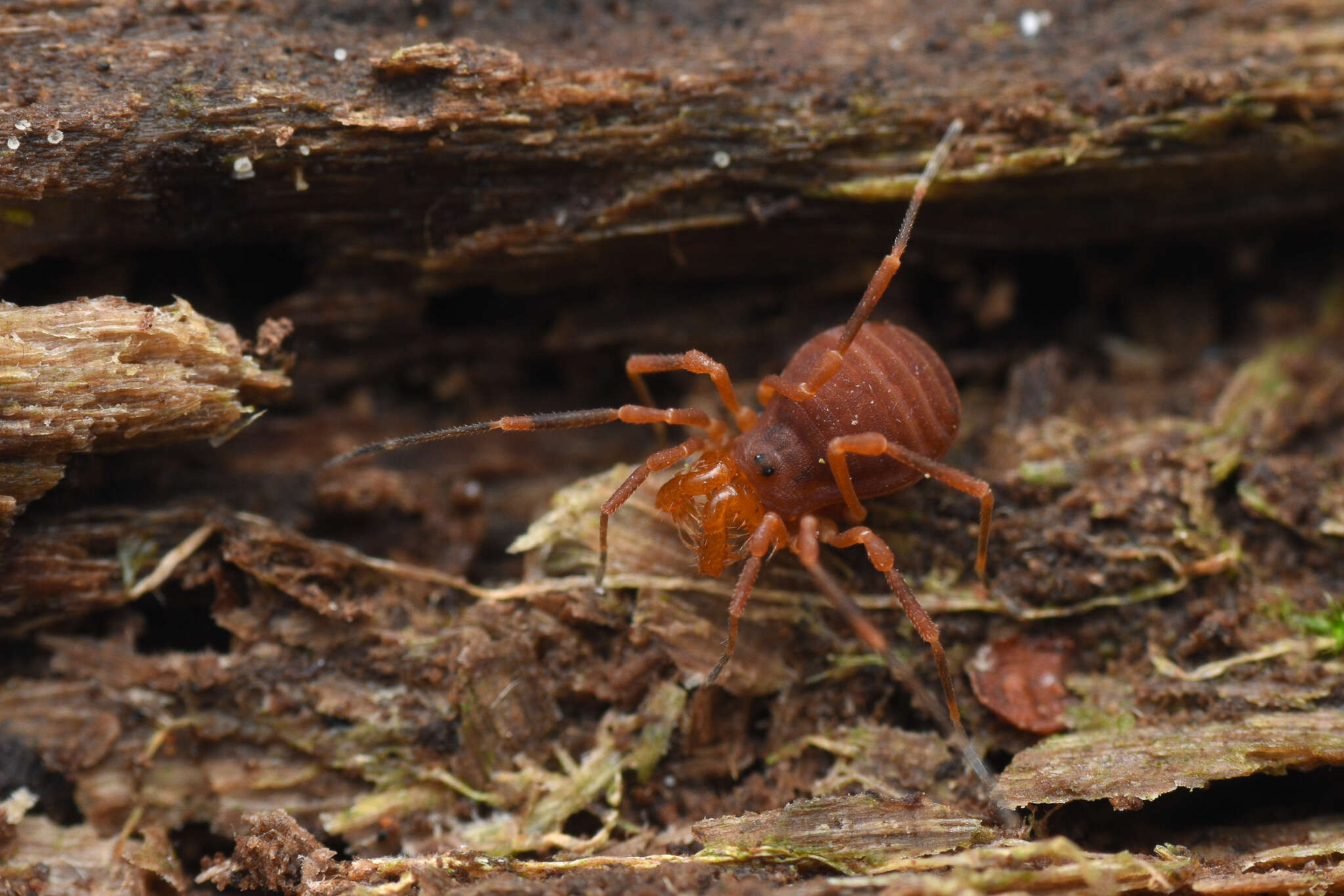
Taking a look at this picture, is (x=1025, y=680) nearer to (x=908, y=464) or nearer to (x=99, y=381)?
(x=908, y=464)

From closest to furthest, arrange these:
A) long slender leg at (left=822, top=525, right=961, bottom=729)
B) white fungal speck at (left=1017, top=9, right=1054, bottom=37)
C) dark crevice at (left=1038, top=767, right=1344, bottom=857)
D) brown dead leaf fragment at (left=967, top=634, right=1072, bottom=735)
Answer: dark crevice at (left=1038, top=767, right=1344, bottom=857), long slender leg at (left=822, top=525, right=961, bottom=729), brown dead leaf fragment at (left=967, top=634, right=1072, bottom=735), white fungal speck at (left=1017, top=9, right=1054, bottom=37)

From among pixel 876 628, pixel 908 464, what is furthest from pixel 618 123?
pixel 876 628

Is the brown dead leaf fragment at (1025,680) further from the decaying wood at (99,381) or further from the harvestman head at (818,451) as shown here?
the decaying wood at (99,381)

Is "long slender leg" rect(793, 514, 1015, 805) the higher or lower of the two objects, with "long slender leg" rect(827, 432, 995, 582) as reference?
lower

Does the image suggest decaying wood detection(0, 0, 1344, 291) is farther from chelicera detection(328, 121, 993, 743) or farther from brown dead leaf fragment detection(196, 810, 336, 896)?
brown dead leaf fragment detection(196, 810, 336, 896)

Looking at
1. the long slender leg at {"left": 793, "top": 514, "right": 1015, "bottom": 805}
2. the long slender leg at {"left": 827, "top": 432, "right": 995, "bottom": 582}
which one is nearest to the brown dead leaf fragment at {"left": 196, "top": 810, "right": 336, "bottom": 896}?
the long slender leg at {"left": 793, "top": 514, "right": 1015, "bottom": 805}

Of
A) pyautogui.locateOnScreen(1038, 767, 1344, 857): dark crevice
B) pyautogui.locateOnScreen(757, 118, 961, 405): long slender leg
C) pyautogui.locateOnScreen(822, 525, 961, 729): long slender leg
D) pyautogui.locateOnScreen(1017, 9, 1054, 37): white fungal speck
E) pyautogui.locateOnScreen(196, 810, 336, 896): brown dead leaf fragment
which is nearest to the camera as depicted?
pyautogui.locateOnScreen(196, 810, 336, 896): brown dead leaf fragment

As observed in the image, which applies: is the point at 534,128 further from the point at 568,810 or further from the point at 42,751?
the point at 42,751
